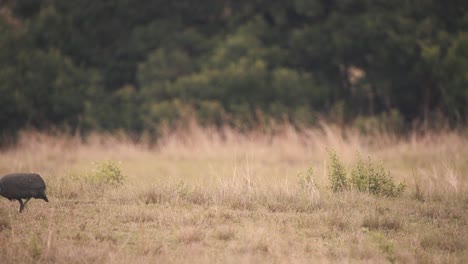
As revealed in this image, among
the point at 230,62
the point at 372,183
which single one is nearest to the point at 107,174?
the point at 372,183

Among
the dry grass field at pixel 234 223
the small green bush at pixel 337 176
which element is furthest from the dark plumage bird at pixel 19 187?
the small green bush at pixel 337 176

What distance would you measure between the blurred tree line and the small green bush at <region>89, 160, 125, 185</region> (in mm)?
9731

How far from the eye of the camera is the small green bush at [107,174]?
27.7 ft

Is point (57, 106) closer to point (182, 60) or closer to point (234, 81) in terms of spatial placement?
point (182, 60)

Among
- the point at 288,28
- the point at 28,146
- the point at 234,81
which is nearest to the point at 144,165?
the point at 28,146

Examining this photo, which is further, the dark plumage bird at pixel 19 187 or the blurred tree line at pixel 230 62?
the blurred tree line at pixel 230 62

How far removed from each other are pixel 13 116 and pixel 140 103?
13.9 ft

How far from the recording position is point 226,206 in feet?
22.6

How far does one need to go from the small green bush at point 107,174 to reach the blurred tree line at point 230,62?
973cm

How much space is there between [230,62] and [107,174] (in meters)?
11.1

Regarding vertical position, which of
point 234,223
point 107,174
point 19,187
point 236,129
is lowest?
point 234,223

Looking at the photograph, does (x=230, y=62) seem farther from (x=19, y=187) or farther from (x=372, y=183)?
(x=19, y=187)

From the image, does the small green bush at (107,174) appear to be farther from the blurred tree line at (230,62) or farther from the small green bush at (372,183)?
the blurred tree line at (230,62)

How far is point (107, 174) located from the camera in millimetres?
8578
